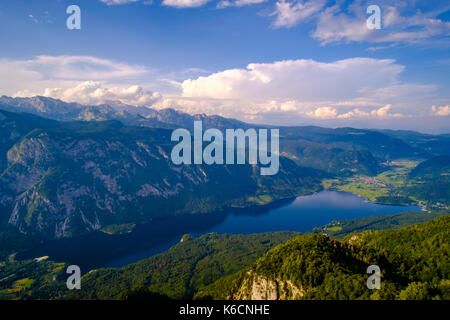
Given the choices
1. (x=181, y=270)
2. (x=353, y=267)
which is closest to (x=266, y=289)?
(x=353, y=267)

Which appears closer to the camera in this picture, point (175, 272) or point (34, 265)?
point (175, 272)

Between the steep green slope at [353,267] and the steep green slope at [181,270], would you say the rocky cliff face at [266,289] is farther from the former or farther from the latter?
the steep green slope at [181,270]

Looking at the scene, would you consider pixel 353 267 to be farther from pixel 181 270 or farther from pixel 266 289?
pixel 181 270
